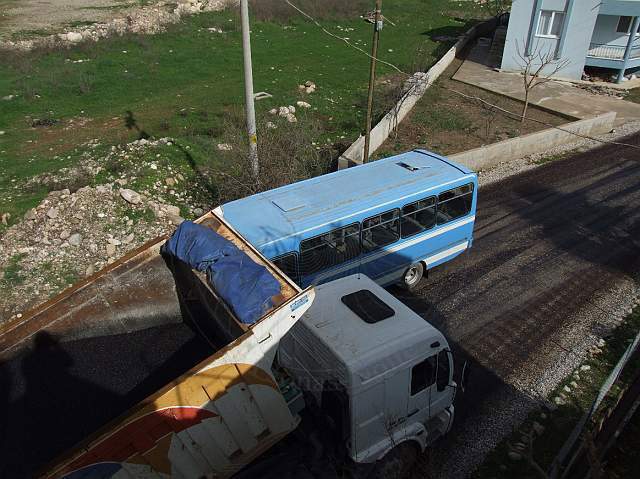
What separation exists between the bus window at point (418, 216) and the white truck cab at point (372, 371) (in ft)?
12.4

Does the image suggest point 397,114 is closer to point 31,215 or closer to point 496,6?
point 31,215

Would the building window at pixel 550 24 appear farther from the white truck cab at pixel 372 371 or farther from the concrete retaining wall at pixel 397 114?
the white truck cab at pixel 372 371

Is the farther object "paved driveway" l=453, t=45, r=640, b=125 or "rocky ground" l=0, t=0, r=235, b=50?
"rocky ground" l=0, t=0, r=235, b=50

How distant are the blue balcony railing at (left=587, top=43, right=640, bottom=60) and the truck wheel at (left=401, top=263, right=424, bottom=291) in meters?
24.9

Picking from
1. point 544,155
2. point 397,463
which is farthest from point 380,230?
point 544,155

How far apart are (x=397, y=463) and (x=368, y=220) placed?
5.02m

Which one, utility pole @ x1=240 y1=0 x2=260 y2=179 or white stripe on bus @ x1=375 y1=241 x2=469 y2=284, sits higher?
utility pole @ x1=240 y1=0 x2=260 y2=179

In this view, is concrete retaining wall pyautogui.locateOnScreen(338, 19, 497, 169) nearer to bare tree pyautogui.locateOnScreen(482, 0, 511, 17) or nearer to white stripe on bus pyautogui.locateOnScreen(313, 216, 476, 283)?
white stripe on bus pyautogui.locateOnScreen(313, 216, 476, 283)

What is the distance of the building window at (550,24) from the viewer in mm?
28141

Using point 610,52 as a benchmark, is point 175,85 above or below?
below

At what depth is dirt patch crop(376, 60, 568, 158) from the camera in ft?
66.0

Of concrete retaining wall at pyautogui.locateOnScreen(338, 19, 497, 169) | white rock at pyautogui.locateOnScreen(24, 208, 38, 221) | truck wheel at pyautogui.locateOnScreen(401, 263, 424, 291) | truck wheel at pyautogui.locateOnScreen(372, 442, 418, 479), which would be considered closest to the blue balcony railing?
concrete retaining wall at pyautogui.locateOnScreen(338, 19, 497, 169)

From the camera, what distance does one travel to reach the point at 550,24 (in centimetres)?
2848

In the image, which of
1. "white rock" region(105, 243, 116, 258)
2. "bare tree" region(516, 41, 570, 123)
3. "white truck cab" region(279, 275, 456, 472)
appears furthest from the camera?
"bare tree" region(516, 41, 570, 123)
